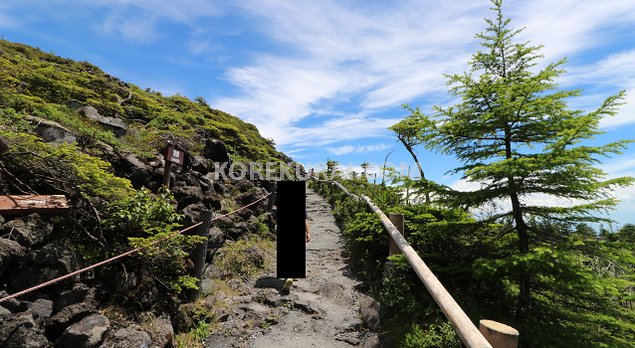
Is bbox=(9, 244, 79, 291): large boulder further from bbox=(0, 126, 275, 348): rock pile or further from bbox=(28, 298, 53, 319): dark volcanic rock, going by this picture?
bbox=(28, 298, 53, 319): dark volcanic rock

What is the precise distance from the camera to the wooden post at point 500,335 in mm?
2070

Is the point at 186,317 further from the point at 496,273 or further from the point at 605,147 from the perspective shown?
the point at 605,147

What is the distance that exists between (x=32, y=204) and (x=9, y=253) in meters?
0.74

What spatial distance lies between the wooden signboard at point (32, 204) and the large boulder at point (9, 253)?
0.49 m

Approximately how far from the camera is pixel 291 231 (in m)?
2.06

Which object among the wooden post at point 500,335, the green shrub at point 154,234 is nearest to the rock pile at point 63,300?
the green shrub at point 154,234

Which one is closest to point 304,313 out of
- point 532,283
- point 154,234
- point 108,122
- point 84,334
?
point 154,234

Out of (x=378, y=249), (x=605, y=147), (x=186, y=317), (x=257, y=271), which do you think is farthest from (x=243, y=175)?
(x=605, y=147)

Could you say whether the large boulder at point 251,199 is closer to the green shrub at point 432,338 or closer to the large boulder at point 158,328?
the large boulder at point 158,328

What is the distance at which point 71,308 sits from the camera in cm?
342

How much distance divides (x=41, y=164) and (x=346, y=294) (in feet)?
18.4

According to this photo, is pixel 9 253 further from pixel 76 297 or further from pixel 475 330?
pixel 475 330

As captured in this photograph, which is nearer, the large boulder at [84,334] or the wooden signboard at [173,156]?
the large boulder at [84,334]

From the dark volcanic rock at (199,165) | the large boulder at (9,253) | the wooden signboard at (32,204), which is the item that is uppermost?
the dark volcanic rock at (199,165)
